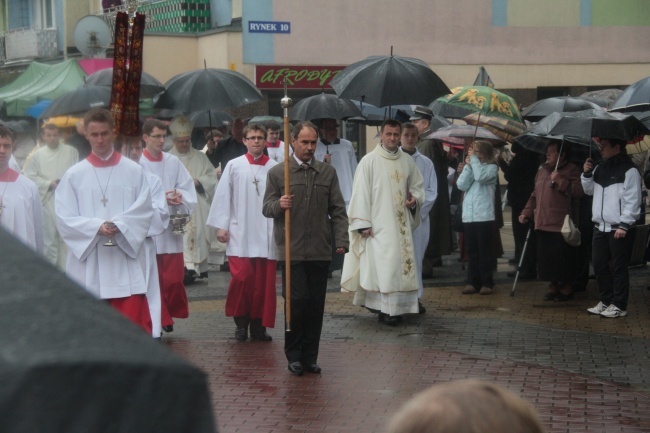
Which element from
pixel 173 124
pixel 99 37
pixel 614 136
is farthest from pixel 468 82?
pixel 614 136

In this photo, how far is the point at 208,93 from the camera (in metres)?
13.7

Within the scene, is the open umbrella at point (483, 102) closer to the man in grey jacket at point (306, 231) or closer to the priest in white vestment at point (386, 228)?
the priest in white vestment at point (386, 228)

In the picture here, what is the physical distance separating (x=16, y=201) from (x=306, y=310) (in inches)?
93.7

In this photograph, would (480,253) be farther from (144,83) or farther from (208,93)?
(144,83)

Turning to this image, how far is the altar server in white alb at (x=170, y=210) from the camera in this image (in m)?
10.9

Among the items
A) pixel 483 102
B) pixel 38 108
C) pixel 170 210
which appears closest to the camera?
pixel 170 210

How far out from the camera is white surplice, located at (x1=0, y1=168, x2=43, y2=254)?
9.45 m

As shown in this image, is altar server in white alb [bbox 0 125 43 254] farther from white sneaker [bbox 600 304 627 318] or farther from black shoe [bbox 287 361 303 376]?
white sneaker [bbox 600 304 627 318]

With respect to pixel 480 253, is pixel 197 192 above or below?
above

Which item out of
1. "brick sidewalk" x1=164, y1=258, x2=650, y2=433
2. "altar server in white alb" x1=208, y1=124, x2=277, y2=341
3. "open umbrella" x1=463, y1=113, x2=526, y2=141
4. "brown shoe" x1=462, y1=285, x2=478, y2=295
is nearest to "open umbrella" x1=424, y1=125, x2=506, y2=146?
"open umbrella" x1=463, y1=113, x2=526, y2=141

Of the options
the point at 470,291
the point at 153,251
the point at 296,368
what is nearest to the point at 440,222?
the point at 470,291

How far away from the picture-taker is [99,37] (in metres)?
22.3

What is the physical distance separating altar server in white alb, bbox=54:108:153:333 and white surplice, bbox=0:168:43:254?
0.83 m

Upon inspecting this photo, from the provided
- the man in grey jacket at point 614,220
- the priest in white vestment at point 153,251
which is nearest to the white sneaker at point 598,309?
the man in grey jacket at point 614,220
